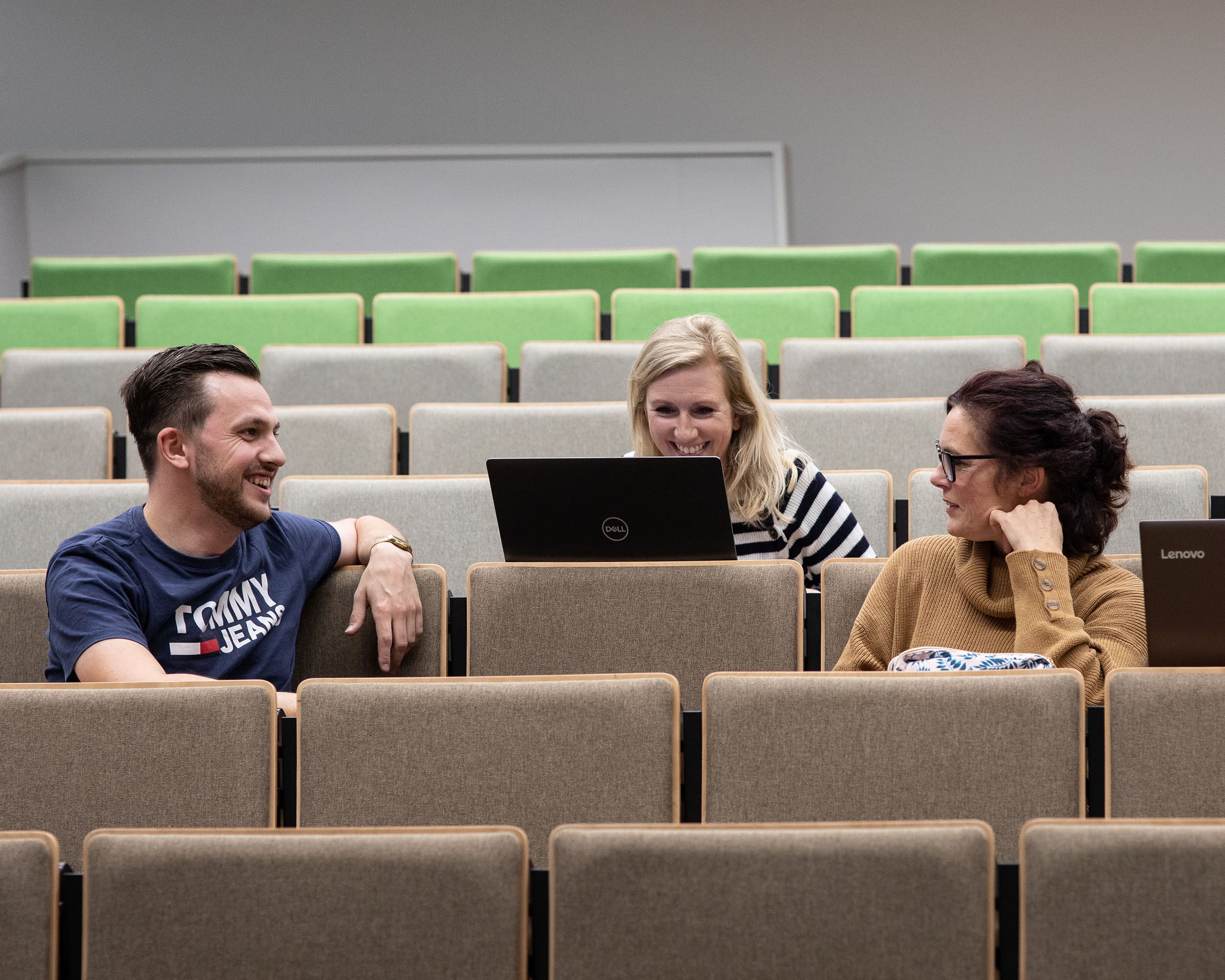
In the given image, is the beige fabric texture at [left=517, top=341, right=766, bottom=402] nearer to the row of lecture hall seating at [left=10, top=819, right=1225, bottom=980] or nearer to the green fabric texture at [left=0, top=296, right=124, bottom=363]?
the green fabric texture at [left=0, top=296, right=124, bottom=363]

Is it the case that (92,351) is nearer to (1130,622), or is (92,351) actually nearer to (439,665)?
(439,665)

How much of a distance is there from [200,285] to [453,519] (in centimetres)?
100

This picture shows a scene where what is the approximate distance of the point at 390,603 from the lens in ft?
2.56

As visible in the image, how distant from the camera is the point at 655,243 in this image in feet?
7.64

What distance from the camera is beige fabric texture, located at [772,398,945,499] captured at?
44.8 inches

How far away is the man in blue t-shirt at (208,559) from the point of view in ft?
2.47

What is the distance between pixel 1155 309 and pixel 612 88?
1306 mm

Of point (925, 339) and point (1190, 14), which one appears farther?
point (1190, 14)

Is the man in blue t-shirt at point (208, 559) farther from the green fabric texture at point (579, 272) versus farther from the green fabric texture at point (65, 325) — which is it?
the green fabric texture at point (579, 272)

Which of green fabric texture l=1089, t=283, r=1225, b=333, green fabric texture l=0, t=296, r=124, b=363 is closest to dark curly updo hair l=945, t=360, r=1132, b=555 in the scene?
green fabric texture l=1089, t=283, r=1225, b=333

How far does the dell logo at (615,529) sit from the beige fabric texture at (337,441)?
41cm

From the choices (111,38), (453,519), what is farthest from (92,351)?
(111,38)

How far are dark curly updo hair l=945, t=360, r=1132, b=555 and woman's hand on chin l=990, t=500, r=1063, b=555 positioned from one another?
0.05ft

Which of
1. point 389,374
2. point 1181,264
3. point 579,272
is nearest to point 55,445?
point 389,374
